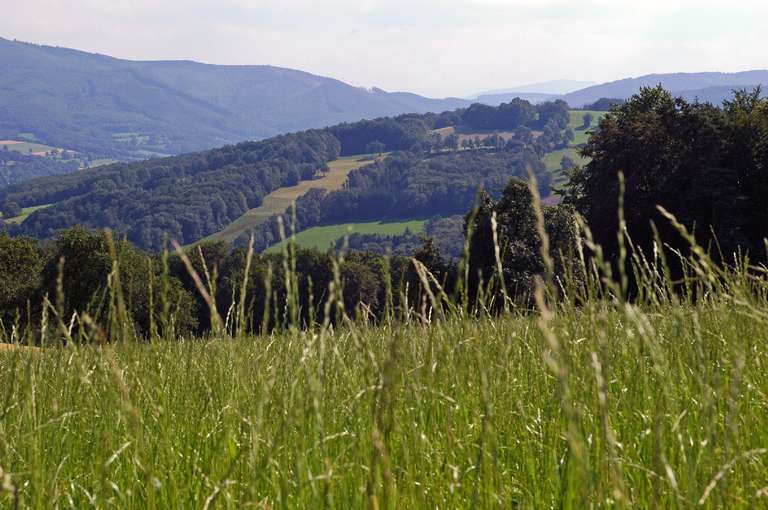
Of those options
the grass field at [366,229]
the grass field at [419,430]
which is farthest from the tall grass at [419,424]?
the grass field at [366,229]

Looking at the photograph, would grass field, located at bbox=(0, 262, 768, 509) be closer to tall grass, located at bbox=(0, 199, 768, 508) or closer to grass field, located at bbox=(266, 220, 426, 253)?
tall grass, located at bbox=(0, 199, 768, 508)

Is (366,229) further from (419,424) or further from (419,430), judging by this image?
(419,430)

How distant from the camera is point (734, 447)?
2451 mm

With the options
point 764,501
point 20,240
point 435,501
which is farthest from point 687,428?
point 20,240

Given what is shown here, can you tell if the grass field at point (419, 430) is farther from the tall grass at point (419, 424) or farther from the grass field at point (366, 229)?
the grass field at point (366, 229)

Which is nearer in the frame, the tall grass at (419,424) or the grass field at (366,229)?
the tall grass at (419,424)

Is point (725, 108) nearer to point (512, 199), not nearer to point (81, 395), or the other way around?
point (512, 199)

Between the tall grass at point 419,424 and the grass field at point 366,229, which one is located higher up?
Answer: the tall grass at point 419,424

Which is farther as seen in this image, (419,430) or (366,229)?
(366,229)

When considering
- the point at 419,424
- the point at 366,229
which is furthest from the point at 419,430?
the point at 366,229

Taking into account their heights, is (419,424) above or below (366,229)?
above

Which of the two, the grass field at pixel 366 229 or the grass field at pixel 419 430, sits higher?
the grass field at pixel 419 430

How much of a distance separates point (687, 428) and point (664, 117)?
34.3 meters

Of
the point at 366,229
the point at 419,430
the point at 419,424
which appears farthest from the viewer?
the point at 366,229
